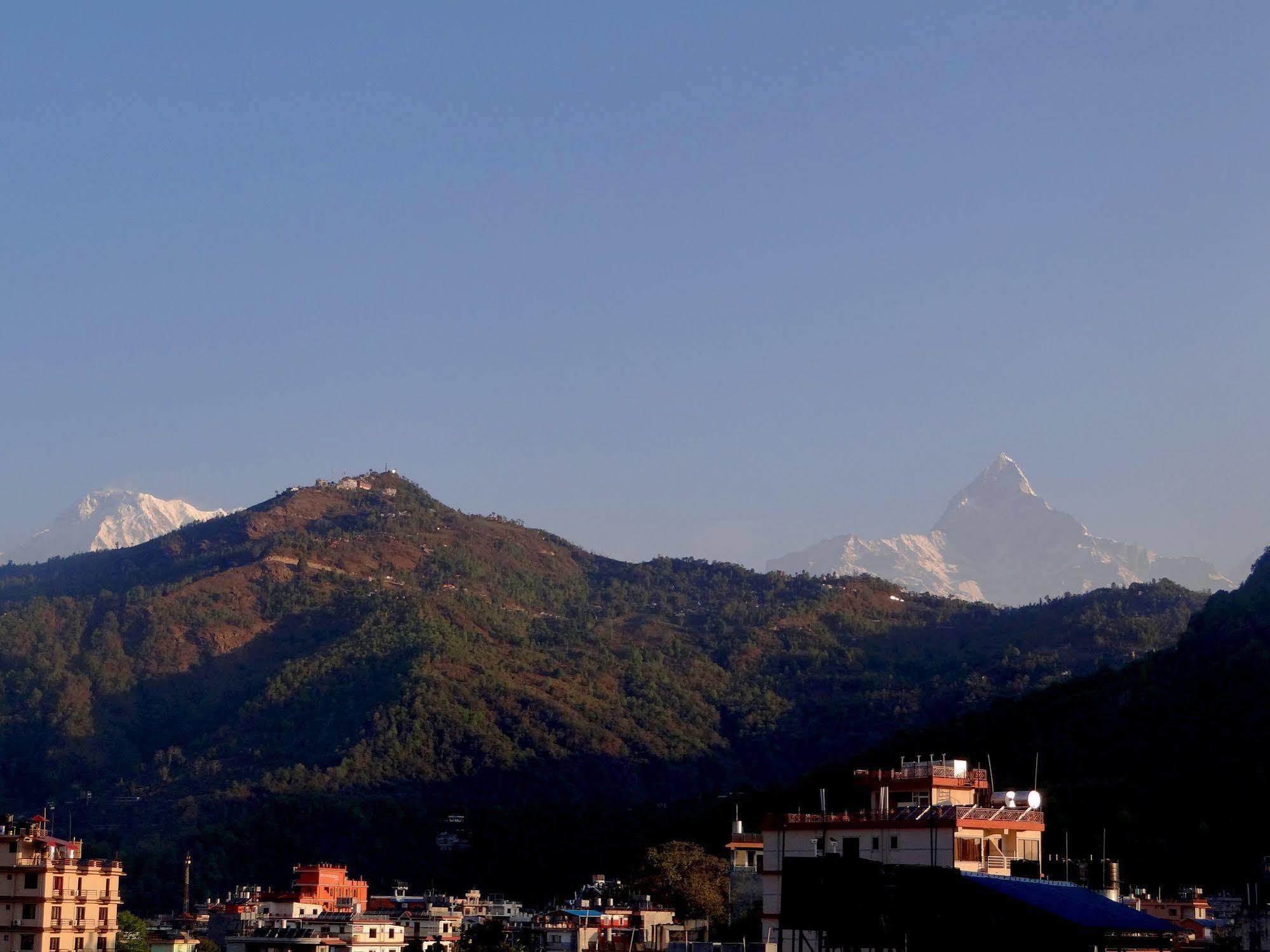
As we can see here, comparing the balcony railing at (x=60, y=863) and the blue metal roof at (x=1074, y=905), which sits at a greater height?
the balcony railing at (x=60, y=863)

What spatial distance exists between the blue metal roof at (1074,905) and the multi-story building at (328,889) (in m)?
70.5

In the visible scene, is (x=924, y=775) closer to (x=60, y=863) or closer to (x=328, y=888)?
(x=60, y=863)

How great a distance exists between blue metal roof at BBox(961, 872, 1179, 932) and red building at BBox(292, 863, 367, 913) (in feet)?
232

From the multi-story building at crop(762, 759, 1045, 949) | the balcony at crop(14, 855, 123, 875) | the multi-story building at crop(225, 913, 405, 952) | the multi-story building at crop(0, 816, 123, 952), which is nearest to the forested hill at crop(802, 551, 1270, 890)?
the multi-story building at crop(225, 913, 405, 952)

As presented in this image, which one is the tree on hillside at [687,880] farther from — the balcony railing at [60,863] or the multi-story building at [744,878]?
the balcony railing at [60,863]

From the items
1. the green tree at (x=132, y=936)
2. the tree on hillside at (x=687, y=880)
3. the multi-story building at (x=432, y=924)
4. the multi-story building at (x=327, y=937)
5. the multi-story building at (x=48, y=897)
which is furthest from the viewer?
the multi-story building at (x=432, y=924)

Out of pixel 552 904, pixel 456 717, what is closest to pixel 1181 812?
pixel 552 904

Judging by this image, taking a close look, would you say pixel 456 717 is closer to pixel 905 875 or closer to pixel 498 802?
pixel 498 802

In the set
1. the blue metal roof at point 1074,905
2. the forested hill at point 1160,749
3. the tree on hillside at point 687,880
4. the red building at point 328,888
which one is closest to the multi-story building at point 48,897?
the tree on hillside at point 687,880

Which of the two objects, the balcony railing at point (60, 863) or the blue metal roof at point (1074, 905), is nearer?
the blue metal roof at point (1074, 905)

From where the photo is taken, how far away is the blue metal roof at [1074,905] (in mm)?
45938

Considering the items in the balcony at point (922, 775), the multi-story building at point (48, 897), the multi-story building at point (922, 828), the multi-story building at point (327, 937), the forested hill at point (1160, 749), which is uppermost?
the forested hill at point (1160, 749)

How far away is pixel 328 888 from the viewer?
12062 centimetres

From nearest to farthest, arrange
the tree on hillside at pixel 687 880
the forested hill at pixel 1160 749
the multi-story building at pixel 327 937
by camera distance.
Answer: the tree on hillside at pixel 687 880
the multi-story building at pixel 327 937
the forested hill at pixel 1160 749
